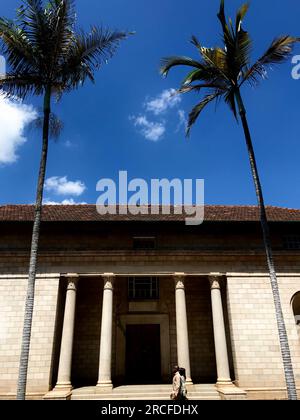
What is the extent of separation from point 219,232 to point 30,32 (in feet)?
40.9

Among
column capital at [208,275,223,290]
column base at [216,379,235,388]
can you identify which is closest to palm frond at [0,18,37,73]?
column capital at [208,275,223,290]

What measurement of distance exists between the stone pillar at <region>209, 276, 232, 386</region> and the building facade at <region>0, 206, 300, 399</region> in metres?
0.05

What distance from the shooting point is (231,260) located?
16141 millimetres

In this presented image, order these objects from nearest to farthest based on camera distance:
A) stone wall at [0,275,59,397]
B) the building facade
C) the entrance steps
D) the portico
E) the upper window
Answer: the entrance steps < stone wall at [0,275,59,397] < the building facade < the portico < the upper window

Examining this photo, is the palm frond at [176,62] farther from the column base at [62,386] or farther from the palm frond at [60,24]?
the column base at [62,386]

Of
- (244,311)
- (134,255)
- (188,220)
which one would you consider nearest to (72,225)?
(134,255)

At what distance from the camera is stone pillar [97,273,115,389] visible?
1387 centimetres

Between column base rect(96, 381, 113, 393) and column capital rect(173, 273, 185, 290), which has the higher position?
column capital rect(173, 273, 185, 290)

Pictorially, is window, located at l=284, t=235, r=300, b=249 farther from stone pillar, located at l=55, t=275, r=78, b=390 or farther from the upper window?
stone pillar, located at l=55, t=275, r=78, b=390

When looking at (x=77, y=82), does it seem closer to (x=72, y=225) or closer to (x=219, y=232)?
(x=72, y=225)

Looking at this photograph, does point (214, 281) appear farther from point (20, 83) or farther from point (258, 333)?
point (20, 83)

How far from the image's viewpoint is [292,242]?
16969 millimetres

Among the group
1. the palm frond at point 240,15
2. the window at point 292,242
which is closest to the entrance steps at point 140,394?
the window at point 292,242
